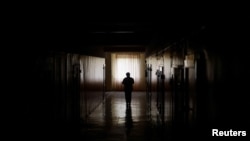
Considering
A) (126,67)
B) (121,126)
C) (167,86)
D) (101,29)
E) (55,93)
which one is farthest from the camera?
(126,67)

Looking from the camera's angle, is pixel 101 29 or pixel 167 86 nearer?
pixel 167 86

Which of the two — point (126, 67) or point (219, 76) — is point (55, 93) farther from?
point (126, 67)

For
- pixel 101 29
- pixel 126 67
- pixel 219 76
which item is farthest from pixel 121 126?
pixel 126 67

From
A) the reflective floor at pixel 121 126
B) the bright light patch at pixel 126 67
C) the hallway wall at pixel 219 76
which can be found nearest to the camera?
the hallway wall at pixel 219 76

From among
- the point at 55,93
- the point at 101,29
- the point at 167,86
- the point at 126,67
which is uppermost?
the point at 101,29

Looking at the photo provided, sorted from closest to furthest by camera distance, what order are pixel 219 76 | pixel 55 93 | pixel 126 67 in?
pixel 219 76 → pixel 55 93 → pixel 126 67

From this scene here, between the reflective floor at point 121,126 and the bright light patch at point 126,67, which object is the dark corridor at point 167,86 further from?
the bright light patch at point 126,67

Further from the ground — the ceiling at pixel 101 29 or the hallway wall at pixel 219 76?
the ceiling at pixel 101 29

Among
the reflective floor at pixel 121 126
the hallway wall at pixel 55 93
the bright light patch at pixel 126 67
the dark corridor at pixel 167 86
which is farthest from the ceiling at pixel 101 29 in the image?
the bright light patch at pixel 126 67

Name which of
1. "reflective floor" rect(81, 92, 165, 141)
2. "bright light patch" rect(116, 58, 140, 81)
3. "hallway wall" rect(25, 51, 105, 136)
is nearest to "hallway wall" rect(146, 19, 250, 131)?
"hallway wall" rect(25, 51, 105, 136)

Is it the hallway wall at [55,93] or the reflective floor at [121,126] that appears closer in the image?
the hallway wall at [55,93]

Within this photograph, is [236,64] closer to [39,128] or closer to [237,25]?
[237,25]

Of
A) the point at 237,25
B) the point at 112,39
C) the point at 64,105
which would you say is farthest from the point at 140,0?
the point at 112,39

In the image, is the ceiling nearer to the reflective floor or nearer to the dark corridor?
the dark corridor
